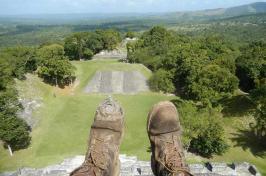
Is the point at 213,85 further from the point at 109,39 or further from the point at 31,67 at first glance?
the point at 109,39

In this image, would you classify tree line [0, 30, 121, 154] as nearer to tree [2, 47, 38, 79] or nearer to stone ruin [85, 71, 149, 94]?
tree [2, 47, 38, 79]

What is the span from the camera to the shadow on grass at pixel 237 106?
26864mm

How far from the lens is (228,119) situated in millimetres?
26234

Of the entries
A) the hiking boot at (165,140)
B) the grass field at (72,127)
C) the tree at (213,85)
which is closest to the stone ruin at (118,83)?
the grass field at (72,127)

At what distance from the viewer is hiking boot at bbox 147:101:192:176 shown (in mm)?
5406

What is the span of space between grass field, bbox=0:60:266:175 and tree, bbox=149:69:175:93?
3.24ft

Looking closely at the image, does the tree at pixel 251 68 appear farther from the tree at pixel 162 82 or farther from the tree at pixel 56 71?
the tree at pixel 56 71

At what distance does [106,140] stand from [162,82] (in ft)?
91.1

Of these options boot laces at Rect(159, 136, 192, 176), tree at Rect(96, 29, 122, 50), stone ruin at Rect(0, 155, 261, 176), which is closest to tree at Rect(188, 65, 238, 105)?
stone ruin at Rect(0, 155, 261, 176)

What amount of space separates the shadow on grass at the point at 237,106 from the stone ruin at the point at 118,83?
359 inches

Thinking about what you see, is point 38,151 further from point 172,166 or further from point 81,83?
point 172,166

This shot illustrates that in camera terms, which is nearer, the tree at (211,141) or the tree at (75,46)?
the tree at (211,141)

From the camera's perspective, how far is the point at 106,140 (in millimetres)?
5762

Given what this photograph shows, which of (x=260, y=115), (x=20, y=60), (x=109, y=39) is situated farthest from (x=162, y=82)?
(x=109, y=39)
